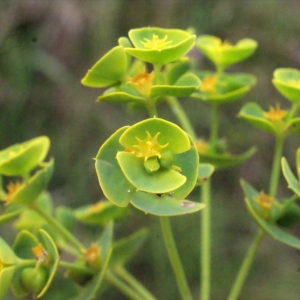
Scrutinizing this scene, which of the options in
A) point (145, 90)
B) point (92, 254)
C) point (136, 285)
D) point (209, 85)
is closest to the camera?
point (145, 90)

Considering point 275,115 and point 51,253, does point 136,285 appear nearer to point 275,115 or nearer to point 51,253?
point 51,253

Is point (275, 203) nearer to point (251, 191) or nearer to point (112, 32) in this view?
point (251, 191)

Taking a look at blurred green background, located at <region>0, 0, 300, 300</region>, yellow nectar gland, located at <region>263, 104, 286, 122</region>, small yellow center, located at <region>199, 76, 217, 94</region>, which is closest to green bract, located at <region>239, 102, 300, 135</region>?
yellow nectar gland, located at <region>263, 104, 286, 122</region>

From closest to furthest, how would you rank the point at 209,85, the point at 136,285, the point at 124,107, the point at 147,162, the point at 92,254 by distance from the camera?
the point at 147,162
the point at 92,254
the point at 136,285
the point at 209,85
the point at 124,107

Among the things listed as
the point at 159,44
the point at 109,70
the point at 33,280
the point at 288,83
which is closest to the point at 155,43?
the point at 159,44

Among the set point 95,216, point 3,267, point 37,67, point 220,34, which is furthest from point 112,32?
point 3,267

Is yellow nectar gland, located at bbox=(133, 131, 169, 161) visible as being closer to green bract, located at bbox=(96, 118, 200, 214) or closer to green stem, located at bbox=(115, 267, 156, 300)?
green bract, located at bbox=(96, 118, 200, 214)
